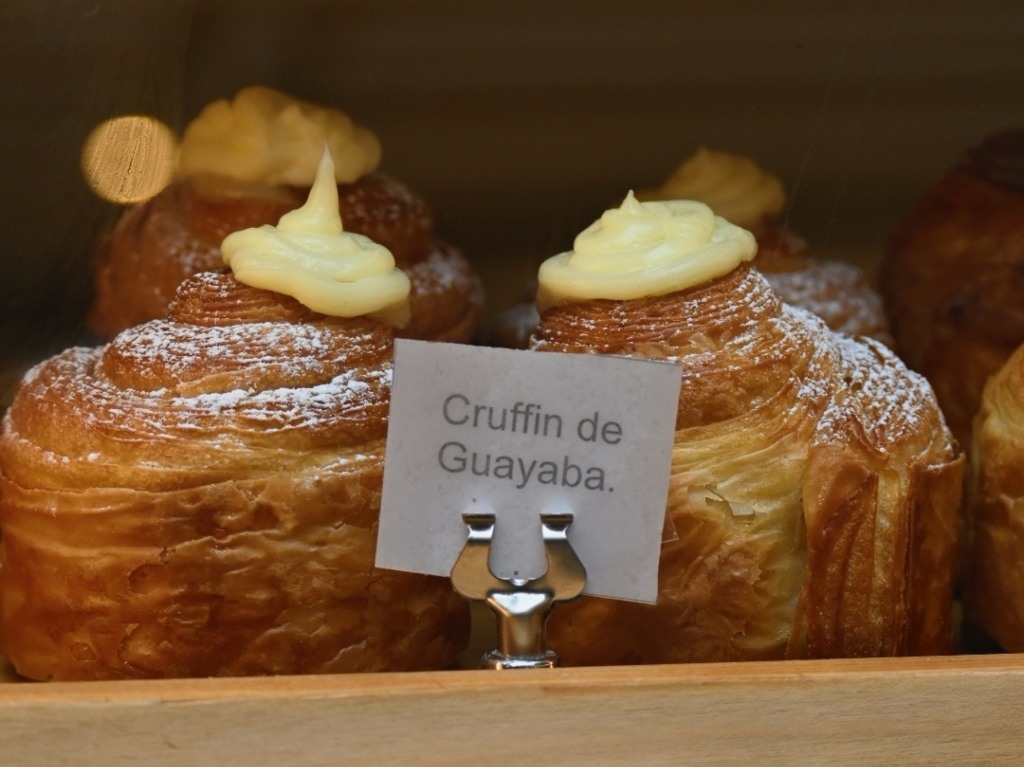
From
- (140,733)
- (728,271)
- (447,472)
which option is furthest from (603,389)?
(140,733)

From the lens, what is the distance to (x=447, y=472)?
1252mm

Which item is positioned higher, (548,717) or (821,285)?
(821,285)

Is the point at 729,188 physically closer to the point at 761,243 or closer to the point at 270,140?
the point at 761,243

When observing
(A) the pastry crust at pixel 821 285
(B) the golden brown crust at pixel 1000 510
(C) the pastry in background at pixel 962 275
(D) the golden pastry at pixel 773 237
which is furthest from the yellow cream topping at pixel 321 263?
(C) the pastry in background at pixel 962 275


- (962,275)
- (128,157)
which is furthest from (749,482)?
(128,157)

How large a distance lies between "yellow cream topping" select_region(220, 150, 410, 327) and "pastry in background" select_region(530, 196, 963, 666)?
213mm

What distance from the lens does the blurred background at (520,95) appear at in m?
1.66

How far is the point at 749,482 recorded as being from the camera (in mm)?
1396

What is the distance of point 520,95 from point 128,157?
56 cm

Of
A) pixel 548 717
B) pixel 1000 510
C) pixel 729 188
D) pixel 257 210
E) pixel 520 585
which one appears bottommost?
pixel 548 717

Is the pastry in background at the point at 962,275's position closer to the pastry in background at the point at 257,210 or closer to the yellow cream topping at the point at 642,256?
the yellow cream topping at the point at 642,256

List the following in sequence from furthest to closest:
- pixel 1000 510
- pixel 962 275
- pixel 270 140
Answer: pixel 962 275 < pixel 270 140 < pixel 1000 510

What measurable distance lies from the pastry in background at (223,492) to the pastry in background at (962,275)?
0.93m

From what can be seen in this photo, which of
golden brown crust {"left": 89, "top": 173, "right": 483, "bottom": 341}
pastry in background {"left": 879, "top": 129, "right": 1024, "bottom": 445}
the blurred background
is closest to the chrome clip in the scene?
golden brown crust {"left": 89, "top": 173, "right": 483, "bottom": 341}
